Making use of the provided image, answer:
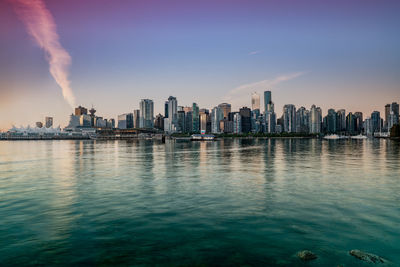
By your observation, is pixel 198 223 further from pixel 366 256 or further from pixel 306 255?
pixel 366 256

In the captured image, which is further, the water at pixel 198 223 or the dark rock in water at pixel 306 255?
the water at pixel 198 223

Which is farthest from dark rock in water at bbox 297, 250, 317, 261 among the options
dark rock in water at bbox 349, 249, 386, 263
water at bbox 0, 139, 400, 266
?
dark rock in water at bbox 349, 249, 386, 263

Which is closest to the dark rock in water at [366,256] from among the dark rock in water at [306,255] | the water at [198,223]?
the water at [198,223]

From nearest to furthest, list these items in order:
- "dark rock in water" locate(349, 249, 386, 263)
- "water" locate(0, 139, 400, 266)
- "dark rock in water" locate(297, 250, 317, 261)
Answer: "dark rock in water" locate(349, 249, 386, 263)
"dark rock in water" locate(297, 250, 317, 261)
"water" locate(0, 139, 400, 266)

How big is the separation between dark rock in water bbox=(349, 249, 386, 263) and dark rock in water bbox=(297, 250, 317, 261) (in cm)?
229

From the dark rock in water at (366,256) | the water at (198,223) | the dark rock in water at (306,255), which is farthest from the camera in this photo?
the water at (198,223)

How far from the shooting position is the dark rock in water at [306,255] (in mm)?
15115

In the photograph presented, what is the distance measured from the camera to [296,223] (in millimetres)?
21203

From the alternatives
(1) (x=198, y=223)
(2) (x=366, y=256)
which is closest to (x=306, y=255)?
(2) (x=366, y=256)

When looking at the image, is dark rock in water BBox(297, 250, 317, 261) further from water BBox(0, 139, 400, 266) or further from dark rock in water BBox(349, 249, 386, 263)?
dark rock in water BBox(349, 249, 386, 263)

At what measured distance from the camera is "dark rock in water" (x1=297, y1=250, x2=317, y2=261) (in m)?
15.1

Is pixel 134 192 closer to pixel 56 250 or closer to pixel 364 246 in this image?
pixel 56 250

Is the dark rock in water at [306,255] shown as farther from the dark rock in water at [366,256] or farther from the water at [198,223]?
the dark rock in water at [366,256]

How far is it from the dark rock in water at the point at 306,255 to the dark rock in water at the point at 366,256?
229cm
